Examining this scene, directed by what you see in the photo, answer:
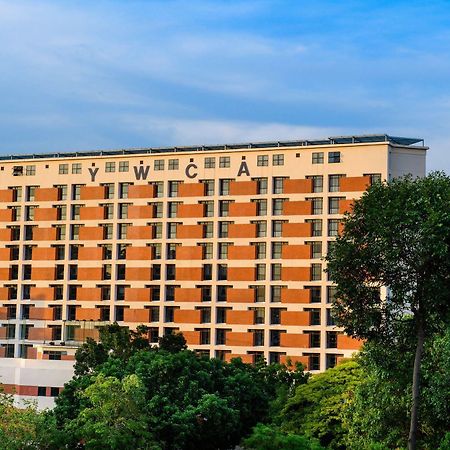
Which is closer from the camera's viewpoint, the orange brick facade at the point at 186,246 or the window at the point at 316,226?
the orange brick facade at the point at 186,246

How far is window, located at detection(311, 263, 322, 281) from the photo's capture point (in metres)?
72.3

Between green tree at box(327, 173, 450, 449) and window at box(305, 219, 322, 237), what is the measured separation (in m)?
42.5

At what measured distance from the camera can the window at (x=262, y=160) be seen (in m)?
74.6

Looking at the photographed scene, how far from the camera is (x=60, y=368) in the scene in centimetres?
6956

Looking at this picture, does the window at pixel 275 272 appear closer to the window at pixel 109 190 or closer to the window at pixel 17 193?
the window at pixel 109 190

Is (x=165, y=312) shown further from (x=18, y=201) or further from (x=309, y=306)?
(x=18, y=201)

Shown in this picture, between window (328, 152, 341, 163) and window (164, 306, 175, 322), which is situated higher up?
window (328, 152, 341, 163)

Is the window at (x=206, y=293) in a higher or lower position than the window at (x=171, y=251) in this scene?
lower

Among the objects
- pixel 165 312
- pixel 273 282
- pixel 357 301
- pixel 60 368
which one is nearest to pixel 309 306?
pixel 273 282

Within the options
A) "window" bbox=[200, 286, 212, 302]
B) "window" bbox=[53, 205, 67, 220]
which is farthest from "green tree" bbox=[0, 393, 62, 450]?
"window" bbox=[53, 205, 67, 220]

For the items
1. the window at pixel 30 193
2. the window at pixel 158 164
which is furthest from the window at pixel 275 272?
the window at pixel 30 193

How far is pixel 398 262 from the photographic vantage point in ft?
93.8

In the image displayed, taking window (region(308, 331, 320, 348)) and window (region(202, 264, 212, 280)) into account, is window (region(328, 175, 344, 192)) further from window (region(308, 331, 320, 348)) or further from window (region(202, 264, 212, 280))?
window (region(202, 264, 212, 280))

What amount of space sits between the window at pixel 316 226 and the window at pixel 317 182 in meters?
2.41
